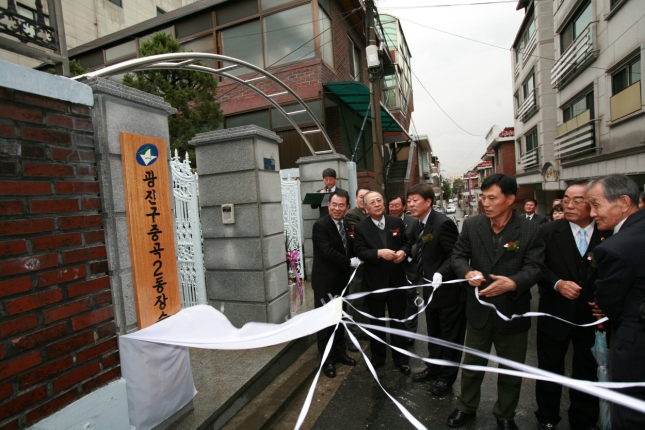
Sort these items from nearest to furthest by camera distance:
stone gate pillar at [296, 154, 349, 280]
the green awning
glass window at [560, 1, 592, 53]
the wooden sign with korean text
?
the wooden sign with korean text
stone gate pillar at [296, 154, 349, 280]
the green awning
glass window at [560, 1, 592, 53]

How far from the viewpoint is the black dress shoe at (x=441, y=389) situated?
353 centimetres

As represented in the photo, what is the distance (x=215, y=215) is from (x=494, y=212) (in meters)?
3.42

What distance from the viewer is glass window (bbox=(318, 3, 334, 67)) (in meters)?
10.7

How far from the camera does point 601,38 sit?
10.2 metres

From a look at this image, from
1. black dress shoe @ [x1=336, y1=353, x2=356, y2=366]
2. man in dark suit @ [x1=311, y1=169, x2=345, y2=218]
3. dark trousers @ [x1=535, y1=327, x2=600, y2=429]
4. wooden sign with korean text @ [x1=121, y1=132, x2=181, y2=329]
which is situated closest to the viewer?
wooden sign with korean text @ [x1=121, y1=132, x2=181, y2=329]

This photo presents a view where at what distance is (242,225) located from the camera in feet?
14.9

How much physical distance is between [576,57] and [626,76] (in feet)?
11.0

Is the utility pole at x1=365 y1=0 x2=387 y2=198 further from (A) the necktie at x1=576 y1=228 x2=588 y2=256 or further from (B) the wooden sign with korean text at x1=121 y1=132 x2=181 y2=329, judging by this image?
(B) the wooden sign with korean text at x1=121 y1=132 x2=181 y2=329

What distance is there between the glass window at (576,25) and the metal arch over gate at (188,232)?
44.3 ft

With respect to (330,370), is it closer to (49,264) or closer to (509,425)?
(509,425)

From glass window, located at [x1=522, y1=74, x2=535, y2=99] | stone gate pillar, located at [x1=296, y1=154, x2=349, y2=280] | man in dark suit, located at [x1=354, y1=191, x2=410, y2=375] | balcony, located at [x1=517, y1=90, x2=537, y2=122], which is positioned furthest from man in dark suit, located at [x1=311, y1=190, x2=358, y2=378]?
glass window, located at [x1=522, y1=74, x2=535, y2=99]

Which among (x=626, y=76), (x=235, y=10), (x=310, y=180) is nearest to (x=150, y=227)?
(x=310, y=180)

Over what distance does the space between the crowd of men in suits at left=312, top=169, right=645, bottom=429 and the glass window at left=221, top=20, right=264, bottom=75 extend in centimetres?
890

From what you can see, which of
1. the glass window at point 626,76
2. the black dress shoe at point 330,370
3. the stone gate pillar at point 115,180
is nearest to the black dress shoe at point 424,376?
the black dress shoe at point 330,370
